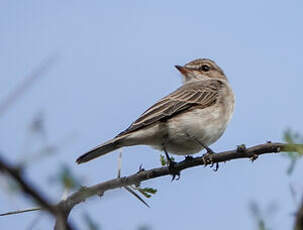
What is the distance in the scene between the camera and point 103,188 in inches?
142

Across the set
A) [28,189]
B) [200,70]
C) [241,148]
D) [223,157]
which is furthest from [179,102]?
[28,189]

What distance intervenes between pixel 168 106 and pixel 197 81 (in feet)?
9.32

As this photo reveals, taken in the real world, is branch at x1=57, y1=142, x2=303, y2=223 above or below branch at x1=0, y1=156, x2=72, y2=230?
below

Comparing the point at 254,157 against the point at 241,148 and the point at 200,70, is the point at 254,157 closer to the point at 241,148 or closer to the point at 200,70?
the point at 241,148

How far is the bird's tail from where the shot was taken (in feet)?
22.0

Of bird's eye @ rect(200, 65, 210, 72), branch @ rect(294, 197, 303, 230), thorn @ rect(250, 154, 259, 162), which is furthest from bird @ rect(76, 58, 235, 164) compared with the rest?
branch @ rect(294, 197, 303, 230)

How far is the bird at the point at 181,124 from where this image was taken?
25.8 feet

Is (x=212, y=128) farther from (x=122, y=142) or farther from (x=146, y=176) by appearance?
(x=146, y=176)

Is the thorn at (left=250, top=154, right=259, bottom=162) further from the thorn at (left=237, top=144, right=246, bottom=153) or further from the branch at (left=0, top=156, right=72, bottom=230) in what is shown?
the branch at (left=0, top=156, right=72, bottom=230)

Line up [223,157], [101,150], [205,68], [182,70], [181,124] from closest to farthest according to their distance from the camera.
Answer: [223,157] < [101,150] < [181,124] < [182,70] < [205,68]

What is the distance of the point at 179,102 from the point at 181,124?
744 mm

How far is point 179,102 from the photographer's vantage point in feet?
29.6

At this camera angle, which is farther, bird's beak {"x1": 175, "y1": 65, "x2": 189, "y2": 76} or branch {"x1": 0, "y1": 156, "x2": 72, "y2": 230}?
bird's beak {"x1": 175, "y1": 65, "x2": 189, "y2": 76}

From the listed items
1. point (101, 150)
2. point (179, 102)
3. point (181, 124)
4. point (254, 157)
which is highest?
point (101, 150)
